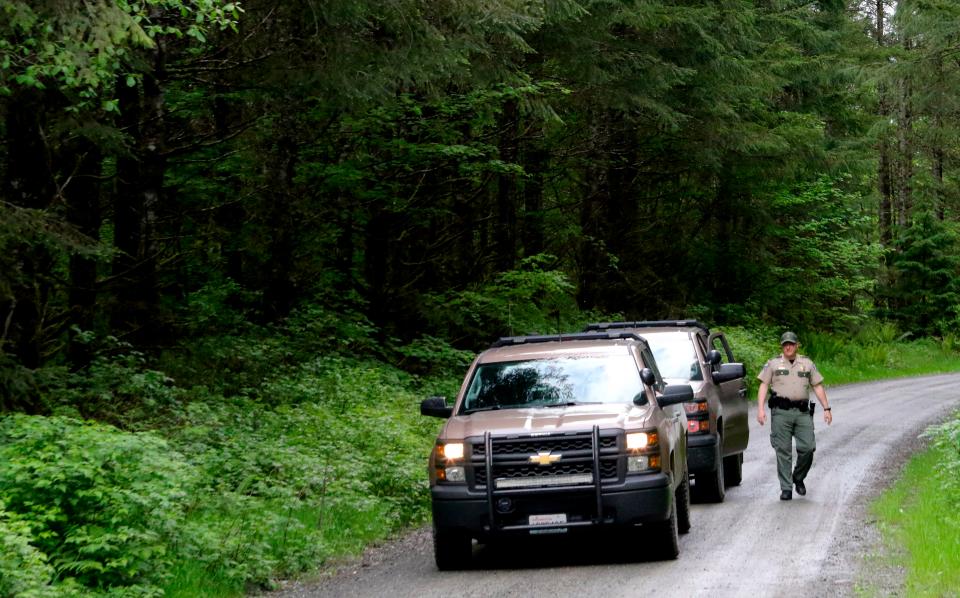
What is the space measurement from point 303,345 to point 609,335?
32.2 ft

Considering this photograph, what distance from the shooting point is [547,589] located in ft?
29.2

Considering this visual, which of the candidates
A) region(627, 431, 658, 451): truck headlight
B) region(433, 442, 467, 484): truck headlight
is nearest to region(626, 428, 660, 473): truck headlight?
region(627, 431, 658, 451): truck headlight

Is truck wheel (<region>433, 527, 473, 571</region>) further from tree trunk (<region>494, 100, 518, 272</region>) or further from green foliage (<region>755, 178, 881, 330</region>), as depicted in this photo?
green foliage (<region>755, 178, 881, 330</region>)

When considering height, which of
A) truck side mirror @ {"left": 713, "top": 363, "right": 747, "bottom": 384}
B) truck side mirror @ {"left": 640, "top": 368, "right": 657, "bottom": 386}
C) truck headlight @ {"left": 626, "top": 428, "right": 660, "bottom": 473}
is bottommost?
truck headlight @ {"left": 626, "top": 428, "right": 660, "bottom": 473}

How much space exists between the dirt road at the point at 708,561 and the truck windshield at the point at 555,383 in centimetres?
146

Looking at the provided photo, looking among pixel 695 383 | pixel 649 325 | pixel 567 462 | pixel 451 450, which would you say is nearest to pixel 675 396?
pixel 567 462

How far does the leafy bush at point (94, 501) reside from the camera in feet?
27.5

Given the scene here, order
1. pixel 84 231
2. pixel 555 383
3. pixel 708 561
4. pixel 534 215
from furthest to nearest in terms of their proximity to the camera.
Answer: pixel 534 215, pixel 84 231, pixel 555 383, pixel 708 561

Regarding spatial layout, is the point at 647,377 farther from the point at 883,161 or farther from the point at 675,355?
the point at 883,161

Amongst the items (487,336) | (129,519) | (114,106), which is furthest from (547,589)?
(487,336)

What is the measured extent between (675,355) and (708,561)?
504 cm

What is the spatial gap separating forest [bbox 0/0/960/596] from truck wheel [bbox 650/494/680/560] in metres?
3.23

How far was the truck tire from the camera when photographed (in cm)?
988

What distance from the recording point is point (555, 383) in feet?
35.5
